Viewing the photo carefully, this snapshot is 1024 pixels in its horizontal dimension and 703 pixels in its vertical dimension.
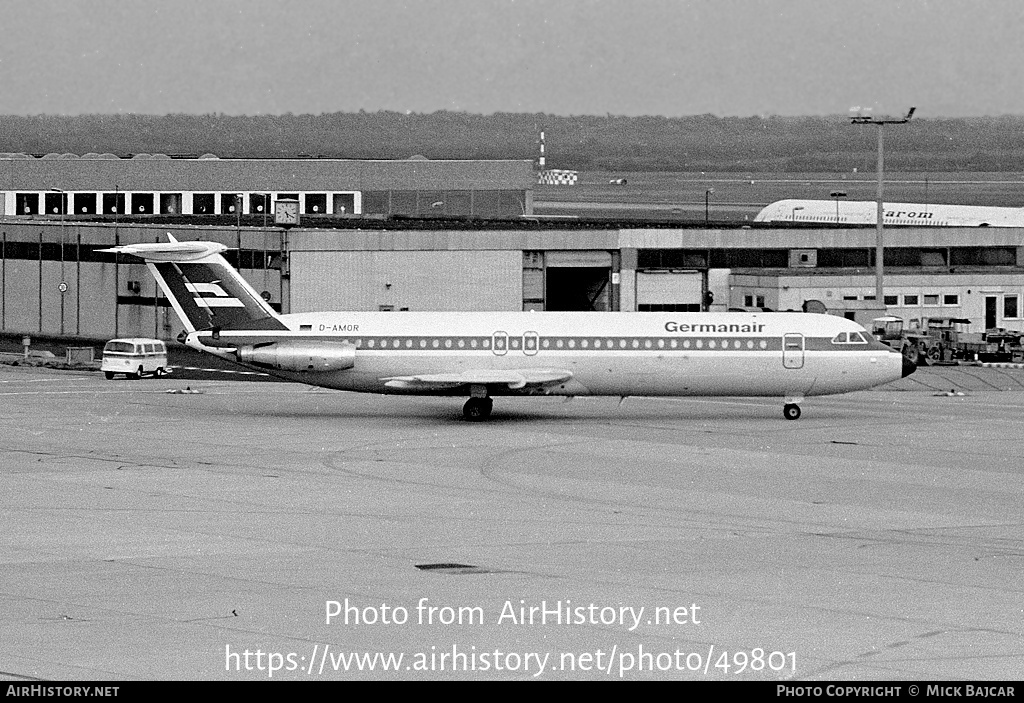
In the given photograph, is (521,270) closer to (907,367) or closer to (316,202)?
(907,367)

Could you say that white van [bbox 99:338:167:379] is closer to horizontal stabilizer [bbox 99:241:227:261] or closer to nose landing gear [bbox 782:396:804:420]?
horizontal stabilizer [bbox 99:241:227:261]

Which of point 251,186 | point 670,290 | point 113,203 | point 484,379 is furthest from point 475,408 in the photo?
point 113,203

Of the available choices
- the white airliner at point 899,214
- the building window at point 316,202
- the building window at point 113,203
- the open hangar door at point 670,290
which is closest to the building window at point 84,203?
the building window at point 113,203

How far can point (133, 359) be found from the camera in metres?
60.5

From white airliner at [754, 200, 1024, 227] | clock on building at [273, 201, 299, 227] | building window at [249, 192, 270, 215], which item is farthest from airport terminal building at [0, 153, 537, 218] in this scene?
clock on building at [273, 201, 299, 227]

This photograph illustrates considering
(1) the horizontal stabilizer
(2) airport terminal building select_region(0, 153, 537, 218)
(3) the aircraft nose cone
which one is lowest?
(3) the aircraft nose cone

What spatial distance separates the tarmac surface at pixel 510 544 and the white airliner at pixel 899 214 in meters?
61.0

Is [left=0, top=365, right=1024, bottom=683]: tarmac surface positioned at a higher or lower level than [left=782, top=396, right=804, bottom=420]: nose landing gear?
lower

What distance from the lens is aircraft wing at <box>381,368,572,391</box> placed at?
44438mm

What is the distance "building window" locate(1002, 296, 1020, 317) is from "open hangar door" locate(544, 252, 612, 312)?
60.3 feet

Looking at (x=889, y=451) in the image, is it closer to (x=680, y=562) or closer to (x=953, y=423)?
(x=953, y=423)

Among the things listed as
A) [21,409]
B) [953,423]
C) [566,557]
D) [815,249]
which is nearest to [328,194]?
[815,249]
